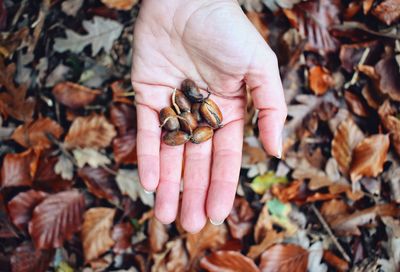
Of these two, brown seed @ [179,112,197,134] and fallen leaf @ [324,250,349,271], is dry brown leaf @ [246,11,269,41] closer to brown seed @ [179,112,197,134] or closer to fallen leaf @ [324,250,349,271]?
brown seed @ [179,112,197,134]

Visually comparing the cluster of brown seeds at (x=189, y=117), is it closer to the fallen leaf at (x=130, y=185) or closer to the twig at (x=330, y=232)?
the fallen leaf at (x=130, y=185)

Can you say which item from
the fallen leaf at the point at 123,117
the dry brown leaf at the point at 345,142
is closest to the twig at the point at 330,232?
the dry brown leaf at the point at 345,142

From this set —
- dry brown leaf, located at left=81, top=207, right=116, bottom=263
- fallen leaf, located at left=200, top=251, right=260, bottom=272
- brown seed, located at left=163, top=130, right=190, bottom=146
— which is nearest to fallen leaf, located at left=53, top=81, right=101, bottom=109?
dry brown leaf, located at left=81, top=207, right=116, bottom=263

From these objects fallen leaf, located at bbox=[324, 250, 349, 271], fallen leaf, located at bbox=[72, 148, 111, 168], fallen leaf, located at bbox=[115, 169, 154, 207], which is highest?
fallen leaf, located at bbox=[72, 148, 111, 168]

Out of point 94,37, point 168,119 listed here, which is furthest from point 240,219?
point 94,37

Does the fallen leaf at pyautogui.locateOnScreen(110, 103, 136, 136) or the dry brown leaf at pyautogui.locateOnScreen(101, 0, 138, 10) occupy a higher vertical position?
the dry brown leaf at pyautogui.locateOnScreen(101, 0, 138, 10)

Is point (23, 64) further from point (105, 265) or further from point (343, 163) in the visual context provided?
point (343, 163)
